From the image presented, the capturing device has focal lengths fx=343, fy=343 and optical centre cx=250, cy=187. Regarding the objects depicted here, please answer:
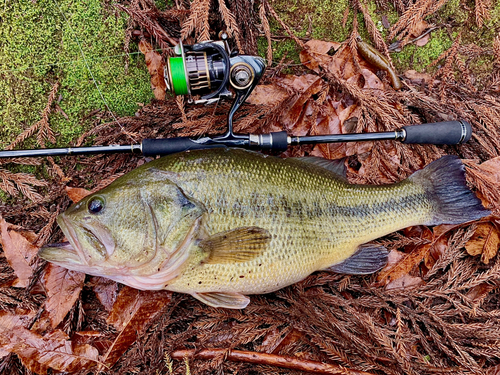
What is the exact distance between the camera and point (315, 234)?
8.59 feet

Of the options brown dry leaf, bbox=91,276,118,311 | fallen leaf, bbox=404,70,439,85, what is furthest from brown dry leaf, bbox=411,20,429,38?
brown dry leaf, bbox=91,276,118,311

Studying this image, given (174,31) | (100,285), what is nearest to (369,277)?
(100,285)

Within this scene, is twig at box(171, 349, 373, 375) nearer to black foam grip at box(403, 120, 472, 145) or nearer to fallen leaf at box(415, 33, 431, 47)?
black foam grip at box(403, 120, 472, 145)

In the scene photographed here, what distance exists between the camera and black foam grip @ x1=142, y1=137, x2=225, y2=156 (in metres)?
2.67

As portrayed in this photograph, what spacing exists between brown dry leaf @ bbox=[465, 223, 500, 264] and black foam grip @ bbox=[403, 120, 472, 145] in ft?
2.78

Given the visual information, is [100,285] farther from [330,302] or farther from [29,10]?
[29,10]

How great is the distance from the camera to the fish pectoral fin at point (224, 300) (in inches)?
102

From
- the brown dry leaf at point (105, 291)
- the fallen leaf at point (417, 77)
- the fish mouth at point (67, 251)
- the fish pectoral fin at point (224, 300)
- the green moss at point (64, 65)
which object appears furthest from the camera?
the fallen leaf at point (417, 77)

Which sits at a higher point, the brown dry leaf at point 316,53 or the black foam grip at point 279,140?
the brown dry leaf at point 316,53

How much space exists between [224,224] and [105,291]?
1296 mm

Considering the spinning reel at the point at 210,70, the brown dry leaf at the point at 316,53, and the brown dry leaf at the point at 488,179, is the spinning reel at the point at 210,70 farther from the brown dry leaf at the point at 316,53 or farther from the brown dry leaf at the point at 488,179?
the brown dry leaf at the point at 488,179

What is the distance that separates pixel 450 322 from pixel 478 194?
1184mm

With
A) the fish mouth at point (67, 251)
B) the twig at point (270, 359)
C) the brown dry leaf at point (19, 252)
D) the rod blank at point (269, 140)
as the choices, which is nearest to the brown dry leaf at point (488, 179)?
the rod blank at point (269, 140)

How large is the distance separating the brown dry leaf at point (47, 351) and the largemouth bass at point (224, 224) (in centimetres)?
72
